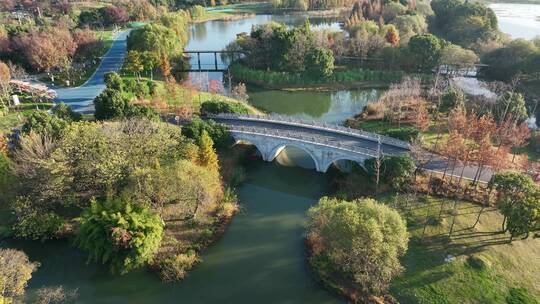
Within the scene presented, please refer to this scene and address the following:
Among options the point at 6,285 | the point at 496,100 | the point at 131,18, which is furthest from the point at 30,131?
the point at 131,18

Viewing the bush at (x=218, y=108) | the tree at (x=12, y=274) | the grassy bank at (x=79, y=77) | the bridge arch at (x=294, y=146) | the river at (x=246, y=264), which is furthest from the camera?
the grassy bank at (x=79, y=77)

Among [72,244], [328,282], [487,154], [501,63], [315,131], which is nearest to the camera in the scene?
[328,282]

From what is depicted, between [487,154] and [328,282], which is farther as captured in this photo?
[487,154]

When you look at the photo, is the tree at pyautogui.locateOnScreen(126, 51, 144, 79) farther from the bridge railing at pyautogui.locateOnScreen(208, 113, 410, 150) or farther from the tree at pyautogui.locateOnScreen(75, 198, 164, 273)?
the tree at pyautogui.locateOnScreen(75, 198, 164, 273)

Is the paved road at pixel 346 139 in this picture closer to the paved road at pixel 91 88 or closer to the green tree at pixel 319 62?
the paved road at pixel 91 88

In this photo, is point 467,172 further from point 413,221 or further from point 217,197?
point 217,197

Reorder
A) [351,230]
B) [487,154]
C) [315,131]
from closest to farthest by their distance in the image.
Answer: [351,230]
[487,154]
[315,131]

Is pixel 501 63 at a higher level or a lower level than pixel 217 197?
higher

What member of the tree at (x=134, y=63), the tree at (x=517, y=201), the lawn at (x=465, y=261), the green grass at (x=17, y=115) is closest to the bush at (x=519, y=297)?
the lawn at (x=465, y=261)

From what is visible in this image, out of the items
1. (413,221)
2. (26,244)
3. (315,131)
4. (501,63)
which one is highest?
(501,63)
